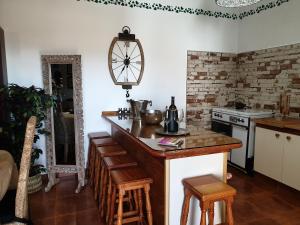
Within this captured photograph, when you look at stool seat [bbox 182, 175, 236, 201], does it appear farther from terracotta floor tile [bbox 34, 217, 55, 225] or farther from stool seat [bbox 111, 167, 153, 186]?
terracotta floor tile [bbox 34, 217, 55, 225]

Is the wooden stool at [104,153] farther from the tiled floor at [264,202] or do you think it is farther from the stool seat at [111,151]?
the tiled floor at [264,202]

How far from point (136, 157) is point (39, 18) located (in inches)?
89.3

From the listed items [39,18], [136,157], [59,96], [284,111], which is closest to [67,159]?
[59,96]

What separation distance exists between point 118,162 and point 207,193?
1.00 m

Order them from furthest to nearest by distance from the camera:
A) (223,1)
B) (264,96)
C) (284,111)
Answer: (264,96), (284,111), (223,1)

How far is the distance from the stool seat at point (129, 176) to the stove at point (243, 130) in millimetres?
1977

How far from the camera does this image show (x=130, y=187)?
190cm

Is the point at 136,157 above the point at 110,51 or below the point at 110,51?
below

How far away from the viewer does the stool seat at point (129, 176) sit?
6.31 ft

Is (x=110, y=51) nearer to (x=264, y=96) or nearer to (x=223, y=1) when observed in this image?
(x=223, y=1)

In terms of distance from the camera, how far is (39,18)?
3.11m

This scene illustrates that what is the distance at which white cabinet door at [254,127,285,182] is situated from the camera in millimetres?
3006

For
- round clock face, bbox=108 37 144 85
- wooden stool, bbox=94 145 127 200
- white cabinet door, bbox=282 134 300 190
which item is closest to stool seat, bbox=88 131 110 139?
wooden stool, bbox=94 145 127 200

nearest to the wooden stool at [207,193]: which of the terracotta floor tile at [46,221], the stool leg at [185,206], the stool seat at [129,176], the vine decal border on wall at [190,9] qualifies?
the stool leg at [185,206]
